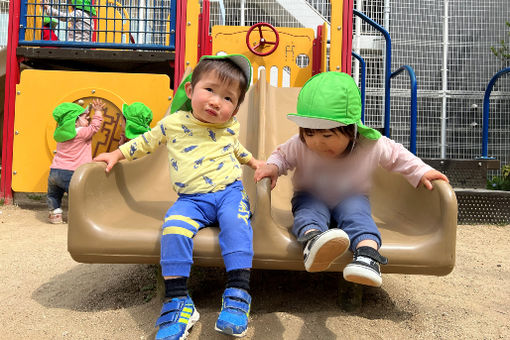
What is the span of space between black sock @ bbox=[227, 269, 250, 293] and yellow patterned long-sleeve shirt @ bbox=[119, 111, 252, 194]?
14.4 inches

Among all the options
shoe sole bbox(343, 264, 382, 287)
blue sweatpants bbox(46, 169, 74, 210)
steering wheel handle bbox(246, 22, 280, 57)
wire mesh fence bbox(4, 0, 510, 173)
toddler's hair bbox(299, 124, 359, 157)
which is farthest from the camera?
wire mesh fence bbox(4, 0, 510, 173)

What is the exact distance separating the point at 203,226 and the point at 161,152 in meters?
0.92

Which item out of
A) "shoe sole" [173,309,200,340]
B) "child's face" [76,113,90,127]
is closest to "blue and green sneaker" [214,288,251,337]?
"shoe sole" [173,309,200,340]

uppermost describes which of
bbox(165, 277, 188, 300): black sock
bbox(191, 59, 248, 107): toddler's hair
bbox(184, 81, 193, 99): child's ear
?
bbox(191, 59, 248, 107): toddler's hair

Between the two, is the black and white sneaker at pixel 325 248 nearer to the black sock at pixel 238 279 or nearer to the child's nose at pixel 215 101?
the black sock at pixel 238 279

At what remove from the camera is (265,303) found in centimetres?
173

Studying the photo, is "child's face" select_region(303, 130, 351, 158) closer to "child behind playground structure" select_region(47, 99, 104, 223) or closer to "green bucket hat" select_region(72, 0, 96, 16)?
"child behind playground structure" select_region(47, 99, 104, 223)

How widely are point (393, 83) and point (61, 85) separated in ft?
20.2

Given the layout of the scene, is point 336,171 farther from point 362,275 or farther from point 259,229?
point 362,275

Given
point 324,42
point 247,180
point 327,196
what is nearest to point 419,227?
point 327,196

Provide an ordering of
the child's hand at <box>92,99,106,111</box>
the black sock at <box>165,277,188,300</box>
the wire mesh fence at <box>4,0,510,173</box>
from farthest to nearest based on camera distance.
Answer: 1. the wire mesh fence at <box>4,0,510,173</box>
2. the child's hand at <box>92,99,106,111</box>
3. the black sock at <box>165,277,188,300</box>

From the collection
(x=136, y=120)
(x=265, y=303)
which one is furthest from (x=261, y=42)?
(x=265, y=303)

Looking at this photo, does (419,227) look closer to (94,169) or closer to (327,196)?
(327,196)

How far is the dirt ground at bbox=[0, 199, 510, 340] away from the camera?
4.81 ft
